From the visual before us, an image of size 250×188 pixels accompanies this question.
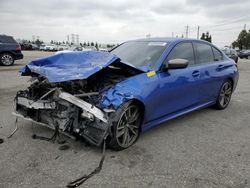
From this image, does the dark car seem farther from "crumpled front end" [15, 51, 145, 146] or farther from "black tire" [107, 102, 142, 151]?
"black tire" [107, 102, 142, 151]

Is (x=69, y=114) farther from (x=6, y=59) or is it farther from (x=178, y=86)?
(x=6, y=59)

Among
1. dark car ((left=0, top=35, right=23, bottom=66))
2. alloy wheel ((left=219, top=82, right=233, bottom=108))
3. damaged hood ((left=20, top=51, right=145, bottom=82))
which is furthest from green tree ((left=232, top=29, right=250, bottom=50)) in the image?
damaged hood ((left=20, top=51, right=145, bottom=82))

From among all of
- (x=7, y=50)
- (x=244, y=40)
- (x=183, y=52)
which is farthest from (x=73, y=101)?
(x=244, y=40)

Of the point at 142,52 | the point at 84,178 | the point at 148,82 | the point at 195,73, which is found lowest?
the point at 84,178

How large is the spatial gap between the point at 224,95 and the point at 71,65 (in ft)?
12.0

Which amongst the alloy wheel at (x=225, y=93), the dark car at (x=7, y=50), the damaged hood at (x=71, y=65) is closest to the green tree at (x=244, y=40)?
the dark car at (x=7, y=50)

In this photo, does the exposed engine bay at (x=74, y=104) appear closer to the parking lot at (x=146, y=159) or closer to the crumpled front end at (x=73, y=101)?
the crumpled front end at (x=73, y=101)

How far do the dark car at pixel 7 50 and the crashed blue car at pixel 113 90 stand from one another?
32.6 ft

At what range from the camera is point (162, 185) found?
2.46m

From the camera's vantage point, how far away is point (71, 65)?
134 inches

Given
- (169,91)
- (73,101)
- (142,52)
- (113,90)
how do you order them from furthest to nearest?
1. (142,52)
2. (169,91)
3. (113,90)
4. (73,101)

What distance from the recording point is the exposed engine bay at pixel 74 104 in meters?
2.90

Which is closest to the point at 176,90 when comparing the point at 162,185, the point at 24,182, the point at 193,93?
the point at 193,93

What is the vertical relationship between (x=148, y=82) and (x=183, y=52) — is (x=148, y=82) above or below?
below
